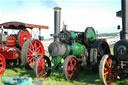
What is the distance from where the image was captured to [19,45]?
345 inches

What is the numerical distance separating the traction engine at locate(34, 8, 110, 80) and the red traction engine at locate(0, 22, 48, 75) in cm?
119

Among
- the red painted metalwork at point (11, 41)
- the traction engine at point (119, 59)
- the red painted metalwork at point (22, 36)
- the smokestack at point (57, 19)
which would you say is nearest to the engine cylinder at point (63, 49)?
the smokestack at point (57, 19)

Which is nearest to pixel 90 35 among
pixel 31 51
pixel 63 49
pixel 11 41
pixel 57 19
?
pixel 63 49

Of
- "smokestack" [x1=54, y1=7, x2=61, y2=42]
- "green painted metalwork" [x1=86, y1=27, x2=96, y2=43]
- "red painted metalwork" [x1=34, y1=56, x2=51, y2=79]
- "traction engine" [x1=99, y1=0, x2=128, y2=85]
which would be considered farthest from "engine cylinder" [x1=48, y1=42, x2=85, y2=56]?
"traction engine" [x1=99, y1=0, x2=128, y2=85]

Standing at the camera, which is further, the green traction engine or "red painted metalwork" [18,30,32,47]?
"red painted metalwork" [18,30,32,47]

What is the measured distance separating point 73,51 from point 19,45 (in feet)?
10.4

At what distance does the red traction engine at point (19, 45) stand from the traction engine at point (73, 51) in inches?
46.9

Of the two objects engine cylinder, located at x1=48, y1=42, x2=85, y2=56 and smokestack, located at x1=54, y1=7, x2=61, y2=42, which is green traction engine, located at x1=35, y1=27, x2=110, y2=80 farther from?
smokestack, located at x1=54, y1=7, x2=61, y2=42

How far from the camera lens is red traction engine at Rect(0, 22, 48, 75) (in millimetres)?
7682

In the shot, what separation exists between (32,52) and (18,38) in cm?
129

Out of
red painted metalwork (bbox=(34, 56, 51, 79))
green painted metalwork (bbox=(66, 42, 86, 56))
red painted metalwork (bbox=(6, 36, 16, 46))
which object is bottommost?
red painted metalwork (bbox=(34, 56, 51, 79))

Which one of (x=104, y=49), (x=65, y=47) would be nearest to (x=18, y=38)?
(x=65, y=47)

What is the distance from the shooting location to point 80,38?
7.22 metres

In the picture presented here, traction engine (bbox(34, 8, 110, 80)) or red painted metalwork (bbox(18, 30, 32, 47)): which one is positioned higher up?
red painted metalwork (bbox(18, 30, 32, 47))
